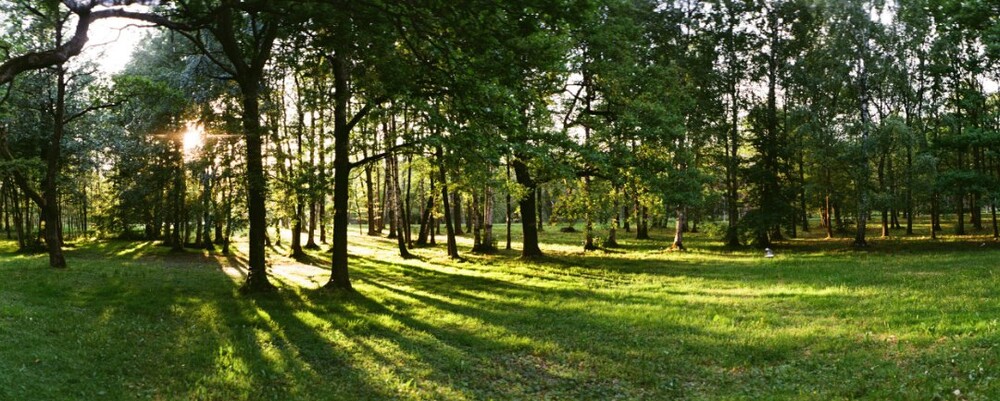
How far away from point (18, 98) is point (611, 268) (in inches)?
1033

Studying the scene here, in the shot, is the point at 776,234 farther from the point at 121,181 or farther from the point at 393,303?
the point at 121,181

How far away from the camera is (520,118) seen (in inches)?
501

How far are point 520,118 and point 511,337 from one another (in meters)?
5.02

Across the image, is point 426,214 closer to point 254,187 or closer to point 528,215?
point 528,215

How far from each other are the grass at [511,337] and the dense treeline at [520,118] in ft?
11.2

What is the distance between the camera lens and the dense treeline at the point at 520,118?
12.7 m

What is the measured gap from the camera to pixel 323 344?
9680 millimetres

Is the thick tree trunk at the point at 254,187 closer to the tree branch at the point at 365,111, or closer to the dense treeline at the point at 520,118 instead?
the dense treeline at the point at 520,118

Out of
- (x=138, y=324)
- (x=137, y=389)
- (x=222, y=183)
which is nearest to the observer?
(x=137, y=389)

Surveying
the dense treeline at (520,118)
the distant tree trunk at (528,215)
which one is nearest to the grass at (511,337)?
the dense treeline at (520,118)

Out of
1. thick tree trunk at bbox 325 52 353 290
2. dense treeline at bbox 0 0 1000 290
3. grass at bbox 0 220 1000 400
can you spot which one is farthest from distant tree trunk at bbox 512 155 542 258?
thick tree trunk at bbox 325 52 353 290

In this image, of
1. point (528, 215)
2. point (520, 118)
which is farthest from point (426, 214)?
point (520, 118)

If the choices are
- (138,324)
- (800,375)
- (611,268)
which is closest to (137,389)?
(138,324)

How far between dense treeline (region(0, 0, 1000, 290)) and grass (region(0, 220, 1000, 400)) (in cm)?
341
